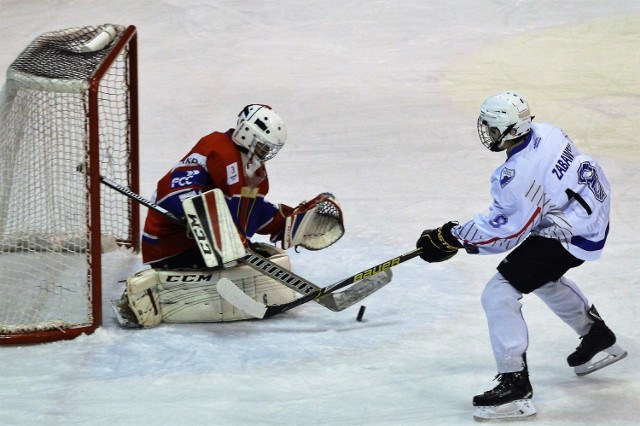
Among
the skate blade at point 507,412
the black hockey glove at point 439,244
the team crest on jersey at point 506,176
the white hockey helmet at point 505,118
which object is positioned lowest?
the skate blade at point 507,412

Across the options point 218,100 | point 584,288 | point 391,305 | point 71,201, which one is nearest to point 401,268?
point 391,305

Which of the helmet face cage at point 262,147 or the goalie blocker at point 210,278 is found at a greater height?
the helmet face cage at point 262,147

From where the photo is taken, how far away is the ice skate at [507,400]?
3676 millimetres

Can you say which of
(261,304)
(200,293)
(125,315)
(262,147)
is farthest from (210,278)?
(262,147)

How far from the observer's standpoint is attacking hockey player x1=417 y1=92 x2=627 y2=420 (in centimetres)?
366

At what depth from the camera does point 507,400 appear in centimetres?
368

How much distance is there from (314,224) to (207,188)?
2.02ft

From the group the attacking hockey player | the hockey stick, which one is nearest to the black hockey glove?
the attacking hockey player

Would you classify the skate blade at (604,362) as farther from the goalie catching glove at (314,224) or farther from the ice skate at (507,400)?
the goalie catching glove at (314,224)

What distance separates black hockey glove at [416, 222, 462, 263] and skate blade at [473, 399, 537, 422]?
53cm

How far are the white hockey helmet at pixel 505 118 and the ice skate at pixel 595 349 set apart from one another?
694 millimetres

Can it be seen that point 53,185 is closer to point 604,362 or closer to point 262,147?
point 262,147

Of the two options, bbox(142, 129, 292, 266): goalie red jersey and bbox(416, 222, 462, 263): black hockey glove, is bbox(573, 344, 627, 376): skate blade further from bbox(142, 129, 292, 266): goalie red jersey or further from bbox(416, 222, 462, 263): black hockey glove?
bbox(142, 129, 292, 266): goalie red jersey

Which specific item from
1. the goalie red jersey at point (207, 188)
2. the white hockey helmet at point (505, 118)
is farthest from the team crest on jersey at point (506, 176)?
the goalie red jersey at point (207, 188)
